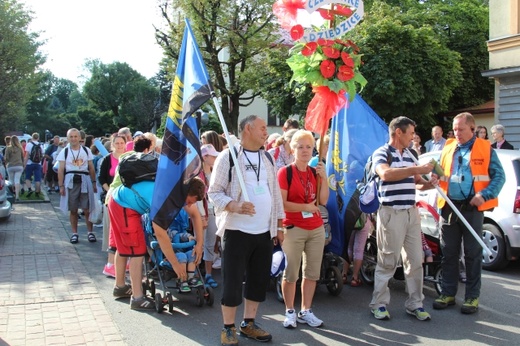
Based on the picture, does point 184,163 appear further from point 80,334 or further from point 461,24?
point 461,24

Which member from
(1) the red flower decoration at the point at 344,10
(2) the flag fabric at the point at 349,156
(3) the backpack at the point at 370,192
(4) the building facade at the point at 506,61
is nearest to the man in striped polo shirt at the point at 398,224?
(3) the backpack at the point at 370,192

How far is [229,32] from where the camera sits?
2517cm

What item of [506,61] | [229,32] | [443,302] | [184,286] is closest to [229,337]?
[184,286]

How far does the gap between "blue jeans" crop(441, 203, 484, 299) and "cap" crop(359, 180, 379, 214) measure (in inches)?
29.6

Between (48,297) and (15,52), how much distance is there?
17.4 metres

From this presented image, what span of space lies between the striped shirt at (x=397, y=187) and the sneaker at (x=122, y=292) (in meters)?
3.04

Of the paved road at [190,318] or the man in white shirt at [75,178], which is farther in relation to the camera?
the man in white shirt at [75,178]

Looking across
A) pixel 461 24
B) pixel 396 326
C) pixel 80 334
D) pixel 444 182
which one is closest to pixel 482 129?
pixel 444 182

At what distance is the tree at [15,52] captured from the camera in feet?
67.5

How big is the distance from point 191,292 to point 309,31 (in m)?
3.38

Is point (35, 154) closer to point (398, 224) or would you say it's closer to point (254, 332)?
point (254, 332)

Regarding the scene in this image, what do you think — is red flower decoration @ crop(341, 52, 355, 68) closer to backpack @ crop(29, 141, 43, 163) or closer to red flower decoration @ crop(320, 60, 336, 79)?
red flower decoration @ crop(320, 60, 336, 79)

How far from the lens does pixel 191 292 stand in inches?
261

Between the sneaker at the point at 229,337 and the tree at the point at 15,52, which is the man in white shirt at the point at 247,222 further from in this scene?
the tree at the point at 15,52
